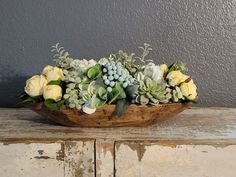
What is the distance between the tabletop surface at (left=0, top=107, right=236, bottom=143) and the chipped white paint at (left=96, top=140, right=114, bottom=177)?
1.0 inches

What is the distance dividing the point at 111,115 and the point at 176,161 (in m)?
0.18

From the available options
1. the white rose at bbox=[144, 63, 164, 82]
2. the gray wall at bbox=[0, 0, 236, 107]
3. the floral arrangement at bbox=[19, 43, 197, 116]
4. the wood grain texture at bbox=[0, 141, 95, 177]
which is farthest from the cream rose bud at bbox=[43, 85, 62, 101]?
the gray wall at bbox=[0, 0, 236, 107]

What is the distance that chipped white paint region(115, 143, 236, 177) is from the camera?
870mm

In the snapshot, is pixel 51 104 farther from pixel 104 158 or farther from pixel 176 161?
pixel 176 161

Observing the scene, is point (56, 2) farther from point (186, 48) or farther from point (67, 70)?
point (186, 48)

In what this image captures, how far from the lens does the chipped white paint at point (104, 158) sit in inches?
34.6

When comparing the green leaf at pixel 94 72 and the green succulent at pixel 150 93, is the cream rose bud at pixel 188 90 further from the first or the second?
the green leaf at pixel 94 72

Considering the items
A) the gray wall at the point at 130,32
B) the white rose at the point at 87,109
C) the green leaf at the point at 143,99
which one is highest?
the gray wall at the point at 130,32

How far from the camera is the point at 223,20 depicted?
1.23m

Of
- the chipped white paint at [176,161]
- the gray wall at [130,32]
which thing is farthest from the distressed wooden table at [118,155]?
the gray wall at [130,32]

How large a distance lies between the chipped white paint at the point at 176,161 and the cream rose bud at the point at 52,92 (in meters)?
0.19

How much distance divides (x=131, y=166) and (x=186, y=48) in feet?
1.65

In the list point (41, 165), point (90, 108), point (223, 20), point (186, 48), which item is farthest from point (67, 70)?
point (223, 20)

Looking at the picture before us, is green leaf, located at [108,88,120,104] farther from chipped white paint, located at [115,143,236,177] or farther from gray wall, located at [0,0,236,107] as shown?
gray wall, located at [0,0,236,107]
